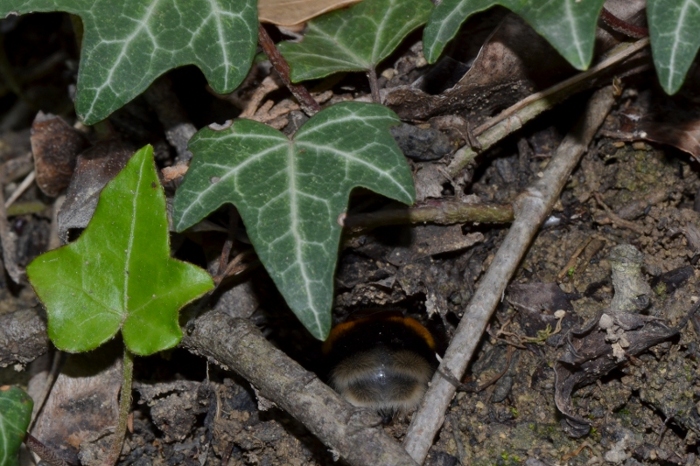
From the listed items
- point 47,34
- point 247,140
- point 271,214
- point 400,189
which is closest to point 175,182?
point 247,140

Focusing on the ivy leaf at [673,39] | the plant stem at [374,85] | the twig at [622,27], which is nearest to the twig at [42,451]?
the plant stem at [374,85]

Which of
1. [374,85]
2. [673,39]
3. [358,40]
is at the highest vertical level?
[673,39]

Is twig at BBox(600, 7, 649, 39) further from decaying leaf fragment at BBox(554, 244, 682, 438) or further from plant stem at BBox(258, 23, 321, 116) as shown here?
plant stem at BBox(258, 23, 321, 116)

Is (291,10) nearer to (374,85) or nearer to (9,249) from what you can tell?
(374,85)

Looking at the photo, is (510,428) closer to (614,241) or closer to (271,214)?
(614,241)

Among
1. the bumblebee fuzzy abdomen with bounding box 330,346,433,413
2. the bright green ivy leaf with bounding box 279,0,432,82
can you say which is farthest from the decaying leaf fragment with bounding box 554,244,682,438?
the bright green ivy leaf with bounding box 279,0,432,82

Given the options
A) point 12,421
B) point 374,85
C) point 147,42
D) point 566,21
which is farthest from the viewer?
point 374,85

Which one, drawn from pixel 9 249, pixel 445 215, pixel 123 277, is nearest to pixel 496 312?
pixel 445 215
